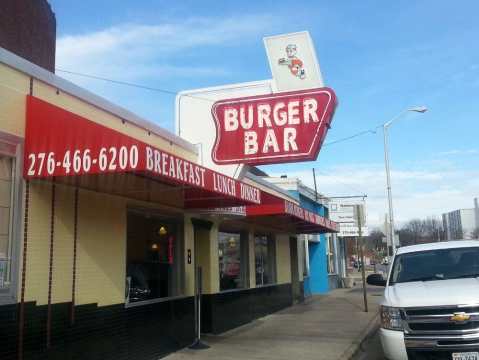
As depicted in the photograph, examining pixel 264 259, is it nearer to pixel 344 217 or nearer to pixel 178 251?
pixel 178 251

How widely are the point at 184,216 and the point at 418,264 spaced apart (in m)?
4.96

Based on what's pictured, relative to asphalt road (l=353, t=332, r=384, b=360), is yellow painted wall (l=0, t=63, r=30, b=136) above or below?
above

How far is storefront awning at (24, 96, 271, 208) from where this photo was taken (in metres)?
6.16

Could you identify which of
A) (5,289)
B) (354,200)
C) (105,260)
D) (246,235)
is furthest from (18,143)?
(354,200)

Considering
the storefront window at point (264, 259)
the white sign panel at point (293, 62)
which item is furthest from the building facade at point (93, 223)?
the storefront window at point (264, 259)

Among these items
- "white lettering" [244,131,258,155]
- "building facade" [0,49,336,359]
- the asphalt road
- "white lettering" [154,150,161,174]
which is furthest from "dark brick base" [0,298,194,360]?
the asphalt road

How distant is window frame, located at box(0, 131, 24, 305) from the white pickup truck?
4.58 m

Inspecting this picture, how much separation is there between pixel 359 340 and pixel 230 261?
14.1ft

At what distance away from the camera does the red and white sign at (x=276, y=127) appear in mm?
10266

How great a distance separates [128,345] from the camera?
8.64 meters

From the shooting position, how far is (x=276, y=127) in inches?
414

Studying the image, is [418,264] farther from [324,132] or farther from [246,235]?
[246,235]

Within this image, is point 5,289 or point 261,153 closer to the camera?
point 5,289

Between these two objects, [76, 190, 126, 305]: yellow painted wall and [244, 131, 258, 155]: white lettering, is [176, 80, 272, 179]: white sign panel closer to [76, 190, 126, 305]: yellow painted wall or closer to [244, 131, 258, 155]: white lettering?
[244, 131, 258, 155]: white lettering
